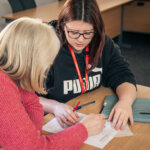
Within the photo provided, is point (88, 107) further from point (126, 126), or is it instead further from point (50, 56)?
point (50, 56)

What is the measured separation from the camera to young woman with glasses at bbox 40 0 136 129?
4.07 feet

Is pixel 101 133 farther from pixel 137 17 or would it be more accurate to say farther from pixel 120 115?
pixel 137 17

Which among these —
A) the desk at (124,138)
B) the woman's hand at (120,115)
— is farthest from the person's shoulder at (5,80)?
the woman's hand at (120,115)

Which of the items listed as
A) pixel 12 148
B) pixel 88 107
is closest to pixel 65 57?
pixel 88 107

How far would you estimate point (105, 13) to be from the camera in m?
3.78

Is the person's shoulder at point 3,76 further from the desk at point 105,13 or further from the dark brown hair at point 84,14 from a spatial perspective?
the desk at point 105,13

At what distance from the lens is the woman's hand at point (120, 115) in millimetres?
1107

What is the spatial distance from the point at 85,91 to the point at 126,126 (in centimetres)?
39

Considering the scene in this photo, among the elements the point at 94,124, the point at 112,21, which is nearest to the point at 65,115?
the point at 94,124

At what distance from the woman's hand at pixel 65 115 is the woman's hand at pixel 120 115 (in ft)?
0.58

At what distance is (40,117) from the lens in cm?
108

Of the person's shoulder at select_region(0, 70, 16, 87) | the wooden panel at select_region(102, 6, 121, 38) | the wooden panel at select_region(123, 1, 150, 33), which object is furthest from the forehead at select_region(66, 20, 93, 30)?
the wooden panel at select_region(123, 1, 150, 33)

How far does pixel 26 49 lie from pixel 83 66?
0.71 meters

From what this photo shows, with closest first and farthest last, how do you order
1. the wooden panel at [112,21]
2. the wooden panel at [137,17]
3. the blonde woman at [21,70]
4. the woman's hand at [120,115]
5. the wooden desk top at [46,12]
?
the blonde woman at [21,70] → the woman's hand at [120,115] → the wooden desk top at [46,12] → the wooden panel at [112,21] → the wooden panel at [137,17]
